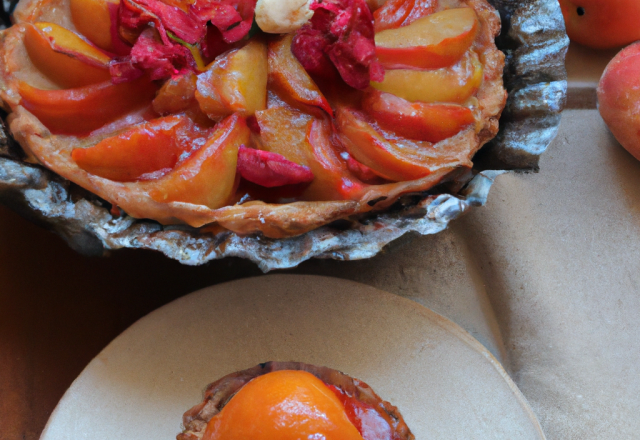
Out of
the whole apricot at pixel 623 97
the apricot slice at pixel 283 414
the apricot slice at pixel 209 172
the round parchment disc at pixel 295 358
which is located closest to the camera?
the apricot slice at pixel 283 414

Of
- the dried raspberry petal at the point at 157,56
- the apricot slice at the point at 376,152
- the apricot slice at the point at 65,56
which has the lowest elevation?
the apricot slice at the point at 376,152

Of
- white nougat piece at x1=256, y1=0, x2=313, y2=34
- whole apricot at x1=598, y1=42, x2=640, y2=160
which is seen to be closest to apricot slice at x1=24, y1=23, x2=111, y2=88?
white nougat piece at x1=256, y1=0, x2=313, y2=34

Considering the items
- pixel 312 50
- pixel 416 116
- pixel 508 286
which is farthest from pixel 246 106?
pixel 508 286

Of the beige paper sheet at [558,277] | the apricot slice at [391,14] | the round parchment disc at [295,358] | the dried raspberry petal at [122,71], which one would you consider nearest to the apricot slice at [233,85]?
the dried raspberry petal at [122,71]

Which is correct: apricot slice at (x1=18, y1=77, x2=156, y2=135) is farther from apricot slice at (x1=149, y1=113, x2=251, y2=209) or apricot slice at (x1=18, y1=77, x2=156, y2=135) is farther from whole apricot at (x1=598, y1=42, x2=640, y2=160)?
whole apricot at (x1=598, y1=42, x2=640, y2=160)

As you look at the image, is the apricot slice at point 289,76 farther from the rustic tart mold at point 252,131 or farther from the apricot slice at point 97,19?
the apricot slice at point 97,19

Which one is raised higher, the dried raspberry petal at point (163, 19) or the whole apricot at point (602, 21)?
the dried raspberry petal at point (163, 19)

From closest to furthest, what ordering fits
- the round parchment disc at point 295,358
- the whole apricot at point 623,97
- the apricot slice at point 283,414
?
the apricot slice at point 283,414 < the round parchment disc at point 295,358 < the whole apricot at point 623,97
